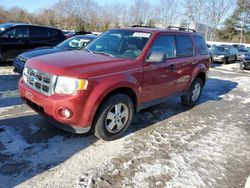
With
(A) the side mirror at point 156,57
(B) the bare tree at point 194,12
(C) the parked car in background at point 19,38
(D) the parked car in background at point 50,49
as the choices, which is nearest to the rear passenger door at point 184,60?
(A) the side mirror at point 156,57

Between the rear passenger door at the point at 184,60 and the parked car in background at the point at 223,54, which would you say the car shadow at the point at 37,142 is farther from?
the parked car in background at the point at 223,54

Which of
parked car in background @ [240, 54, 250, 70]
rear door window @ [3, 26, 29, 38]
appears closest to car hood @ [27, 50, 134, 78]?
rear door window @ [3, 26, 29, 38]

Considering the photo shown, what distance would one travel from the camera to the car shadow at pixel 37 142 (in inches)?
134

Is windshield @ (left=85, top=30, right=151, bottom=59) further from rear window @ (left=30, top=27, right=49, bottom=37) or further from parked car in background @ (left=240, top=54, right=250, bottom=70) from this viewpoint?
parked car in background @ (left=240, top=54, right=250, bottom=70)

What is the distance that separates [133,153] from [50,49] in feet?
18.3

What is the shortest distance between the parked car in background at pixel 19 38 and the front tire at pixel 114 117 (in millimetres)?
7416

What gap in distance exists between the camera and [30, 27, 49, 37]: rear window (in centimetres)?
1084

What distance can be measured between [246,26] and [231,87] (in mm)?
50679

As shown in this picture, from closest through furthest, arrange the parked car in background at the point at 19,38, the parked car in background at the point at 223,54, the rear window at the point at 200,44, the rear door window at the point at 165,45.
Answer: the rear door window at the point at 165,45 → the rear window at the point at 200,44 → the parked car in background at the point at 19,38 → the parked car in background at the point at 223,54

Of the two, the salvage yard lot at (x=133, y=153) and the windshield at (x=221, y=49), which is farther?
the windshield at (x=221, y=49)

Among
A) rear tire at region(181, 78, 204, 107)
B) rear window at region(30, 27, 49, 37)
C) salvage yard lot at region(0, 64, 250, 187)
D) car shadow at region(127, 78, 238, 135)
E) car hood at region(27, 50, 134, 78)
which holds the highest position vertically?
rear window at region(30, 27, 49, 37)

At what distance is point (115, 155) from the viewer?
12.9 ft

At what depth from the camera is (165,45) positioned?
5.27m

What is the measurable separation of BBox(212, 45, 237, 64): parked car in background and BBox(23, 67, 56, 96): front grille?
17521 millimetres
